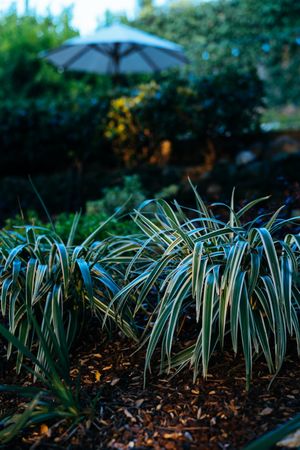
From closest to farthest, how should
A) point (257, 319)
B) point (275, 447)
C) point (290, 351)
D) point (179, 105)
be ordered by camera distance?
point (275, 447) < point (257, 319) < point (290, 351) < point (179, 105)

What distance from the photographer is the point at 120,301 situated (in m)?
2.50

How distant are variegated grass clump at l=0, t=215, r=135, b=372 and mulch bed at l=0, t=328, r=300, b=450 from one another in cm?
22

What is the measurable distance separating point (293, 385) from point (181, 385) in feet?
1.47

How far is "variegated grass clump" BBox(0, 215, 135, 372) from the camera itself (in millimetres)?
2492

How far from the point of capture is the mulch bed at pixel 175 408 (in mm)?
1997

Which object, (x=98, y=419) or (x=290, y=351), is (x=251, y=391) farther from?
(x=98, y=419)

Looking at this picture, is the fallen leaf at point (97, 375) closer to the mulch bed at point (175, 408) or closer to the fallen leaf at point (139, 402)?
the mulch bed at point (175, 408)

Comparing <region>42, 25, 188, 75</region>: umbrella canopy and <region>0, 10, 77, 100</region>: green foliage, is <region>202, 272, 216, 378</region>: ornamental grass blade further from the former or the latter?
<region>0, 10, 77, 100</region>: green foliage

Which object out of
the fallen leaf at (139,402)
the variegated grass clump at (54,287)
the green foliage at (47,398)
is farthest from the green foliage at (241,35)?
the green foliage at (47,398)

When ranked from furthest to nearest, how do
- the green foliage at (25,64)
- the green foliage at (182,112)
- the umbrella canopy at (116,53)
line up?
the green foliage at (25,64)
the umbrella canopy at (116,53)
the green foliage at (182,112)

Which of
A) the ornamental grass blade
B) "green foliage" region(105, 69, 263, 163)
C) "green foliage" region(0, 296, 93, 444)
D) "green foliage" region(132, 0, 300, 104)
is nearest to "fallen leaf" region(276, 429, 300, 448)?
the ornamental grass blade

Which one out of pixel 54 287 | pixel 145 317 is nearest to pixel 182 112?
pixel 145 317

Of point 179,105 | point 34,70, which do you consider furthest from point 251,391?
point 34,70

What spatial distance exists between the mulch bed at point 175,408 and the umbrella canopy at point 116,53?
7.39 metres
